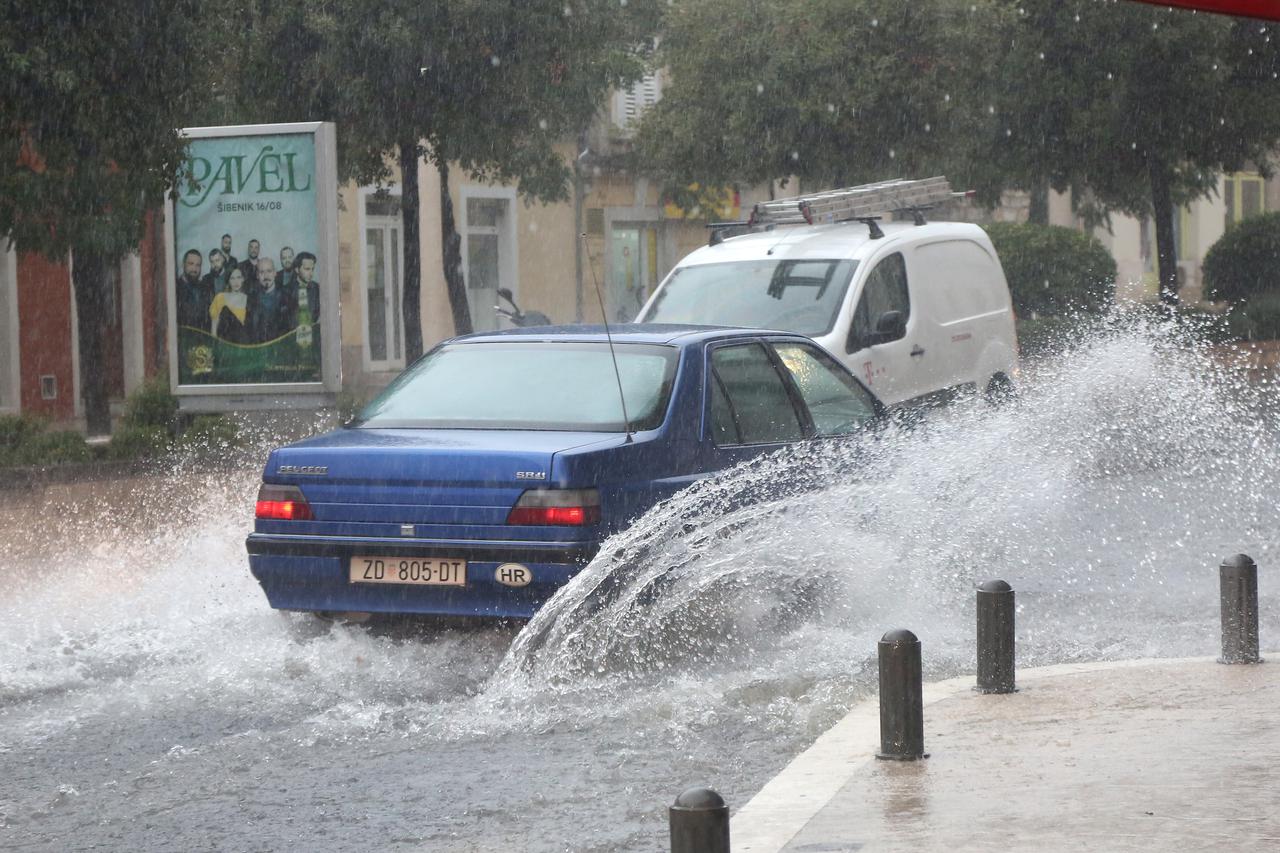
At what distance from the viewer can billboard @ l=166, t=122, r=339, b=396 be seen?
50.4 ft

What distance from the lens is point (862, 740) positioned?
633cm

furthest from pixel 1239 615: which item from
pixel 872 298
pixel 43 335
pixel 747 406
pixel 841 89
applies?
pixel 43 335

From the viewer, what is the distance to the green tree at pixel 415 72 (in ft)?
67.1

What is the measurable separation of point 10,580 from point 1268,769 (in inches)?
284

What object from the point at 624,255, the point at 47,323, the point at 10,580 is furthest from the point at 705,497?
the point at 624,255

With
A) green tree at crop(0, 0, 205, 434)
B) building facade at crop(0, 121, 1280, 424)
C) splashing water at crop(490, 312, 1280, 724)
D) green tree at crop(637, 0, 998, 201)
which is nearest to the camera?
splashing water at crop(490, 312, 1280, 724)

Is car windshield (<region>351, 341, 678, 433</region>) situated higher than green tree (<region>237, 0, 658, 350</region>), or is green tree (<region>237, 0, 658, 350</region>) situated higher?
green tree (<region>237, 0, 658, 350</region>)

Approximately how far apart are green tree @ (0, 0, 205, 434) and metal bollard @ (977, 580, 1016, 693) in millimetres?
9914

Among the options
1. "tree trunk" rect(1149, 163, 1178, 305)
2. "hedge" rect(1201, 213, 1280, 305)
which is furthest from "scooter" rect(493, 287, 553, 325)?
"hedge" rect(1201, 213, 1280, 305)

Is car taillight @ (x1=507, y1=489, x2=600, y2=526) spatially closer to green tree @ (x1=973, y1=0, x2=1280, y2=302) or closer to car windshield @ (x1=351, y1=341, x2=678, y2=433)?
car windshield @ (x1=351, y1=341, x2=678, y2=433)

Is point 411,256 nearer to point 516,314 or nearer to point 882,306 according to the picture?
point 516,314

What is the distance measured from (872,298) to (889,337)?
34 cm

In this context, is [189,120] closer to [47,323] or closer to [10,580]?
[10,580]

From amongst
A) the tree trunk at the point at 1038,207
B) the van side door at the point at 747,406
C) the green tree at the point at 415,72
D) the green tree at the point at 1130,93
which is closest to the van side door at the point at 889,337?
the van side door at the point at 747,406
